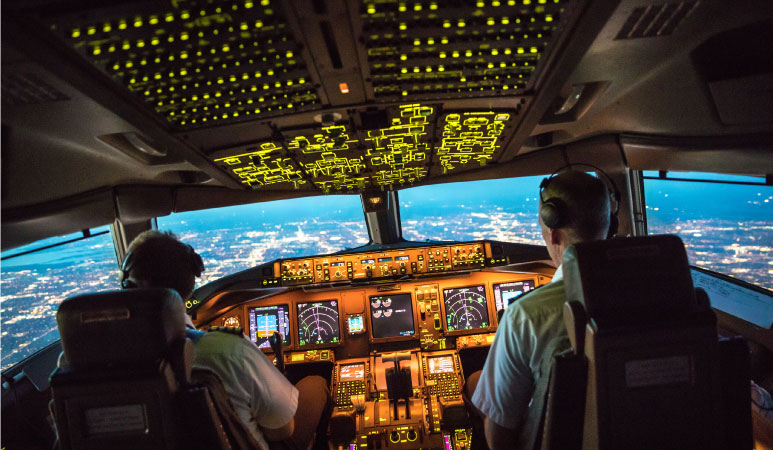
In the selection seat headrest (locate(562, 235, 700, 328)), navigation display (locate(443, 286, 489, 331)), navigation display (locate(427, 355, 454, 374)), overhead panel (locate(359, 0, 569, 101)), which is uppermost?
overhead panel (locate(359, 0, 569, 101))

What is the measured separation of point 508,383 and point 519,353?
0.39 ft

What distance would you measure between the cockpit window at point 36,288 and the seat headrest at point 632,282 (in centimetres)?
218

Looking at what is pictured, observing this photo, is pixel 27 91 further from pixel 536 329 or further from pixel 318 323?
pixel 318 323


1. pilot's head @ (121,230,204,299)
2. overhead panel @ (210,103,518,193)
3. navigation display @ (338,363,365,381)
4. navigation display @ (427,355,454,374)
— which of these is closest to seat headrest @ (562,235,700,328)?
overhead panel @ (210,103,518,193)

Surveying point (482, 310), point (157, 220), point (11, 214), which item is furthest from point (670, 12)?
point (157, 220)

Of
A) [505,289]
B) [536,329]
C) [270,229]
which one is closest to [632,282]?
[536,329]

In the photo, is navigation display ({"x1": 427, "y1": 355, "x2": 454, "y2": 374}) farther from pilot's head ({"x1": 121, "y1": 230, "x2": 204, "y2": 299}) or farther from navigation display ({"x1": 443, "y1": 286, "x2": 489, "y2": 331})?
pilot's head ({"x1": 121, "y1": 230, "x2": 204, "y2": 299})

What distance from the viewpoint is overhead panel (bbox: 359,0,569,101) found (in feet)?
2.77

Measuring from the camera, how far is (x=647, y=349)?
97 cm

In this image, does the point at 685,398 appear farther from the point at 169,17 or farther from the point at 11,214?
the point at 11,214

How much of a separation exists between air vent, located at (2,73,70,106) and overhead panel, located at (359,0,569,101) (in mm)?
1057

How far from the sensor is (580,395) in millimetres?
1046

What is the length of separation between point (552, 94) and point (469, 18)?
1.72 ft

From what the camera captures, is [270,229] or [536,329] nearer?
[536,329]
